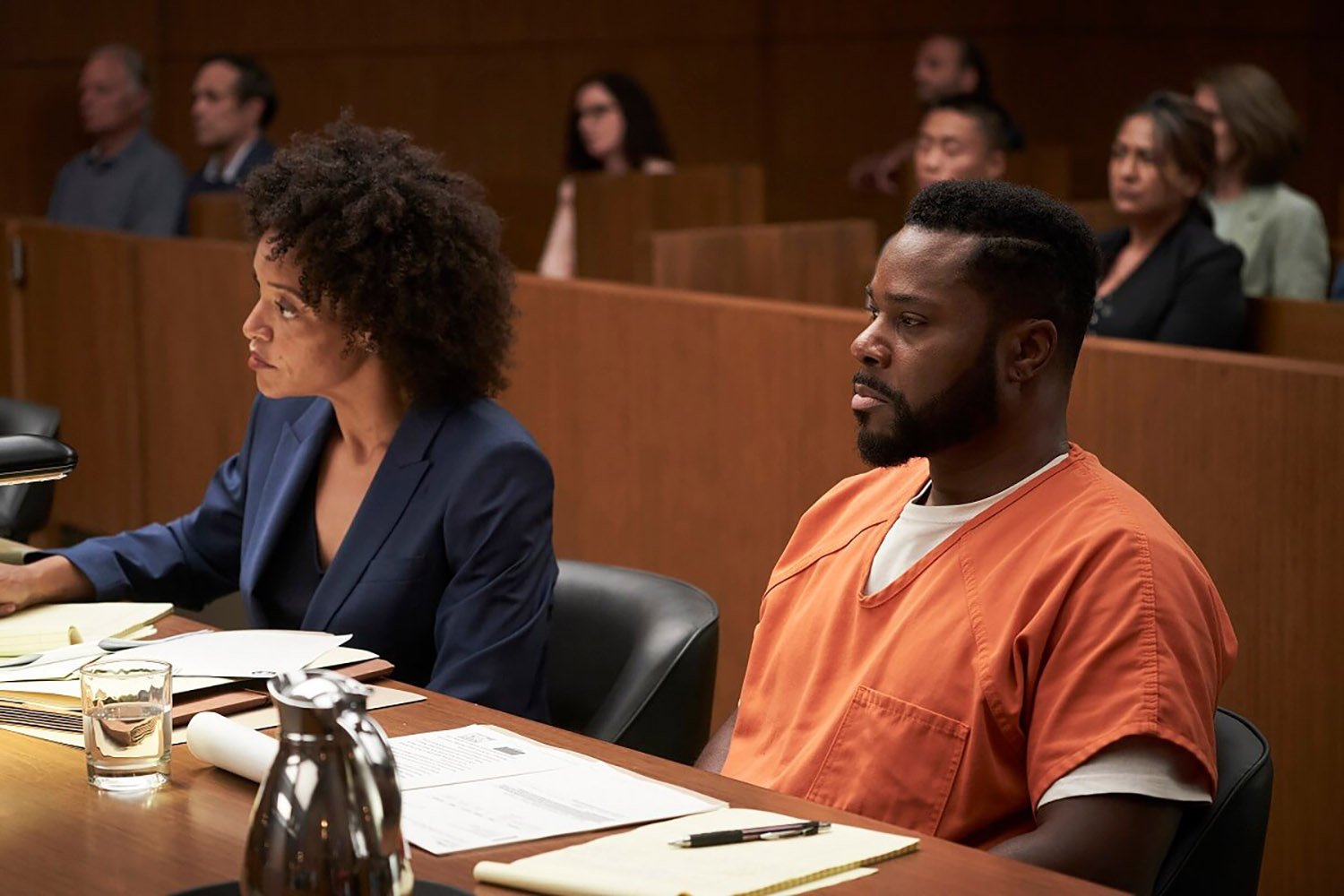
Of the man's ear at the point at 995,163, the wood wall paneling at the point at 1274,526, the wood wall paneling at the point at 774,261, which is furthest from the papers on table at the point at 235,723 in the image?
the man's ear at the point at 995,163

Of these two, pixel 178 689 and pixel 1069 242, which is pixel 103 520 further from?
pixel 1069 242

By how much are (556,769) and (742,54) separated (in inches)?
329

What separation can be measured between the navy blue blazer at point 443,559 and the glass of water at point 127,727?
60cm

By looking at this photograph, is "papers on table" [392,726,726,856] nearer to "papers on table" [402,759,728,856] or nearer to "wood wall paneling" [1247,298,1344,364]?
"papers on table" [402,759,728,856]

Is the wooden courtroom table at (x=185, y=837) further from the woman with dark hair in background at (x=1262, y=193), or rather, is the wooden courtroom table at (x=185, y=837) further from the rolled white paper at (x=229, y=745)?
the woman with dark hair in background at (x=1262, y=193)

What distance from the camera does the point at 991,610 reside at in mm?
1825

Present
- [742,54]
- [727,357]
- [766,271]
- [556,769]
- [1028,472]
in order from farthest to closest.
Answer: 1. [742,54]
2. [766,271]
3. [727,357]
4. [1028,472]
5. [556,769]

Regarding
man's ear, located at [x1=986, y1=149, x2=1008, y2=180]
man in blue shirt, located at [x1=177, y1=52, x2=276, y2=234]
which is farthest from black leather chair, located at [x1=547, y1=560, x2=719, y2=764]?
man in blue shirt, located at [x1=177, y1=52, x2=276, y2=234]

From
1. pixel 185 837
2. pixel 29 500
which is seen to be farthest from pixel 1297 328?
pixel 185 837

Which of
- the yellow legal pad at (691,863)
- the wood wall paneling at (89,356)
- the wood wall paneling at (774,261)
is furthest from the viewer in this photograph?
the wood wall paneling at (89,356)

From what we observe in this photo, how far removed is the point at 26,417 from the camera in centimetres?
362

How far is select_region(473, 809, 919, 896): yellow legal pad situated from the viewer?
56.4 inches

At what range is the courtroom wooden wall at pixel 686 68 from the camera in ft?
25.0

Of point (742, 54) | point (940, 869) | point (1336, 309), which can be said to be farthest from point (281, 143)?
point (940, 869)
